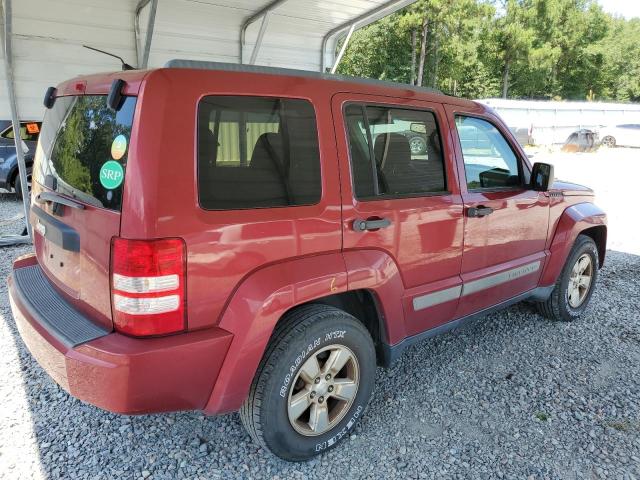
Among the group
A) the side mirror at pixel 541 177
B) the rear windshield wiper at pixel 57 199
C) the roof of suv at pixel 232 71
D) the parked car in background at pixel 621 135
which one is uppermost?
the parked car in background at pixel 621 135

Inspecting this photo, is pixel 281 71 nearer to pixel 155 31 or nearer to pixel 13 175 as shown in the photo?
pixel 155 31

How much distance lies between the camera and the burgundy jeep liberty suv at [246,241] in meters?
1.96

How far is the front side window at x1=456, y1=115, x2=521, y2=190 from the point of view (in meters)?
3.20

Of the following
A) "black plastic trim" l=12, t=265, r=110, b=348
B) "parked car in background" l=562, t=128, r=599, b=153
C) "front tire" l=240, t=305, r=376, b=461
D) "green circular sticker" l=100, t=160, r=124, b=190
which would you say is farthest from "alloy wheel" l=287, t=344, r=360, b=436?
"parked car in background" l=562, t=128, r=599, b=153

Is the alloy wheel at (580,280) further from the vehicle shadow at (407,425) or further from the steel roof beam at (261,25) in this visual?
the steel roof beam at (261,25)

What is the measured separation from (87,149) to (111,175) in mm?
345

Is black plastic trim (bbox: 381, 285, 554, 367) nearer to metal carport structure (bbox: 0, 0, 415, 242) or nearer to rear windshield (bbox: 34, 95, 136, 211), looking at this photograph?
rear windshield (bbox: 34, 95, 136, 211)

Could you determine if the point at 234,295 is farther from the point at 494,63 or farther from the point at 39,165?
the point at 494,63

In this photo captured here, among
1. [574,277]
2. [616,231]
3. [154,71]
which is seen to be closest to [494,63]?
[616,231]

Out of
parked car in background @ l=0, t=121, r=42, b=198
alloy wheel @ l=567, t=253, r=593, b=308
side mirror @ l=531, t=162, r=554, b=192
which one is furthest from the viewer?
parked car in background @ l=0, t=121, r=42, b=198

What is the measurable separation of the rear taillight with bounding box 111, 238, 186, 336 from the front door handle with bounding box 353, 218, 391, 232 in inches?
35.5

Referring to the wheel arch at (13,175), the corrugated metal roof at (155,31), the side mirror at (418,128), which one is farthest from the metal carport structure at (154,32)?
the side mirror at (418,128)

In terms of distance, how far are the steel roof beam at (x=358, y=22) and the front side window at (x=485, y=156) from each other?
445cm

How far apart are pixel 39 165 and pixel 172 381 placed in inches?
63.9
